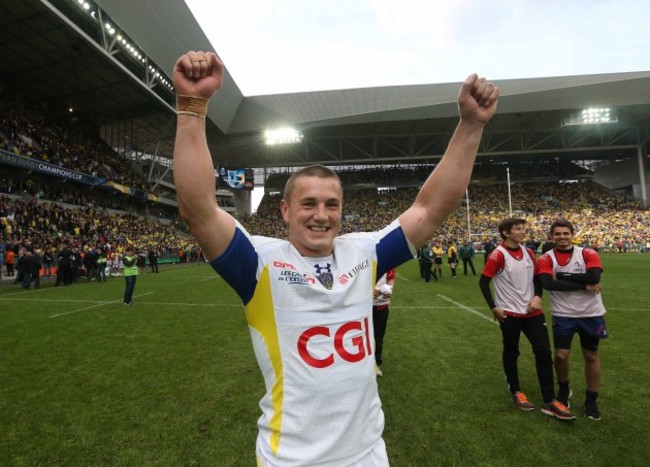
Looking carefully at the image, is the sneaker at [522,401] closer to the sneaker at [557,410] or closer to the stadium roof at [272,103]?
the sneaker at [557,410]

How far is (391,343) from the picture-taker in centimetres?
673

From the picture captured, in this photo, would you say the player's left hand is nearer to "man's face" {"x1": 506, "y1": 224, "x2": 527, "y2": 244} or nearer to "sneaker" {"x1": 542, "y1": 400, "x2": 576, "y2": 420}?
"man's face" {"x1": 506, "y1": 224, "x2": 527, "y2": 244}

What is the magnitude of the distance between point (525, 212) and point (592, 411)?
47.5 meters

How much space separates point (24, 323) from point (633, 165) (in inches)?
2496

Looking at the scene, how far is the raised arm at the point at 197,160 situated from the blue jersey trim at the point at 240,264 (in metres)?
0.03

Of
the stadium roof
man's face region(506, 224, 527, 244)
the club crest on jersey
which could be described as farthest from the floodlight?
the club crest on jersey

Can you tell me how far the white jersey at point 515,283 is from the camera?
4309 mm

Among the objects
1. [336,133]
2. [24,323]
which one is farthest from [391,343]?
[336,133]

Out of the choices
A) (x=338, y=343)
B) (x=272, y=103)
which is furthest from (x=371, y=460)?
(x=272, y=103)

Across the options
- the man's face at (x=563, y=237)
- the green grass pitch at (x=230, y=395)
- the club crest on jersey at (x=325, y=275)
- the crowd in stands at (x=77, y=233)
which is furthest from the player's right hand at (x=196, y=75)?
the crowd in stands at (x=77, y=233)

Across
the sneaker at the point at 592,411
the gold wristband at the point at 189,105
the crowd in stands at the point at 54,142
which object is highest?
the crowd in stands at the point at 54,142

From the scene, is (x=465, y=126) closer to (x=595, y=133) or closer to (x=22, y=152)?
(x=22, y=152)

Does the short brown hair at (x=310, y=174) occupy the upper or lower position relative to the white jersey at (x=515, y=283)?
upper

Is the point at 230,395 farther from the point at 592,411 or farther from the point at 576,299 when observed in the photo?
the point at 576,299
